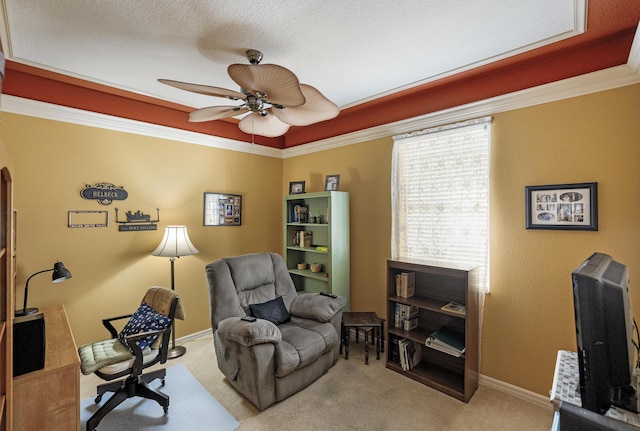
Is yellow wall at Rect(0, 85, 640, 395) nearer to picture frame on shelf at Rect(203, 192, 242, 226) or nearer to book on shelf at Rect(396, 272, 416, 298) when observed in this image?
picture frame on shelf at Rect(203, 192, 242, 226)

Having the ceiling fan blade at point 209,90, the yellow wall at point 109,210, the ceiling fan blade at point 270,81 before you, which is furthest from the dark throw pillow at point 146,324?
the ceiling fan blade at point 270,81

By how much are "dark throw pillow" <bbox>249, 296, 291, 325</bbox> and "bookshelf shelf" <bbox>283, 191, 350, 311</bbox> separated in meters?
0.67

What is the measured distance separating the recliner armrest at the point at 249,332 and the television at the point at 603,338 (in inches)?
68.7

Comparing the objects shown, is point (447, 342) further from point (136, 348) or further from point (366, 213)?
point (136, 348)

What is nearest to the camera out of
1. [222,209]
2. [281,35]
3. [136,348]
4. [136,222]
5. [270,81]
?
[270,81]

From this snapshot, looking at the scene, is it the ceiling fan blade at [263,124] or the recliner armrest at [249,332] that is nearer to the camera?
A: the recliner armrest at [249,332]

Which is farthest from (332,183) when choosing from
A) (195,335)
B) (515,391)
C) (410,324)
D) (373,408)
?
(515,391)

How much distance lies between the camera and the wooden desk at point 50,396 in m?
1.45

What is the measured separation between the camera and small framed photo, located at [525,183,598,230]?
204cm

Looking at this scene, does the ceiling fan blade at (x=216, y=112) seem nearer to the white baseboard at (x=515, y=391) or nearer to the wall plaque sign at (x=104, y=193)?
the wall plaque sign at (x=104, y=193)

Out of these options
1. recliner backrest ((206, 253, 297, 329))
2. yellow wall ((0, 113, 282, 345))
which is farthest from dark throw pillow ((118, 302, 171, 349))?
yellow wall ((0, 113, 282, 345))

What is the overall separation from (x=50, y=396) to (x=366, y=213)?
2868 millimetres

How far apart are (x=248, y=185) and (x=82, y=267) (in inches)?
78.6

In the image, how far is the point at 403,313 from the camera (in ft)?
9.32
